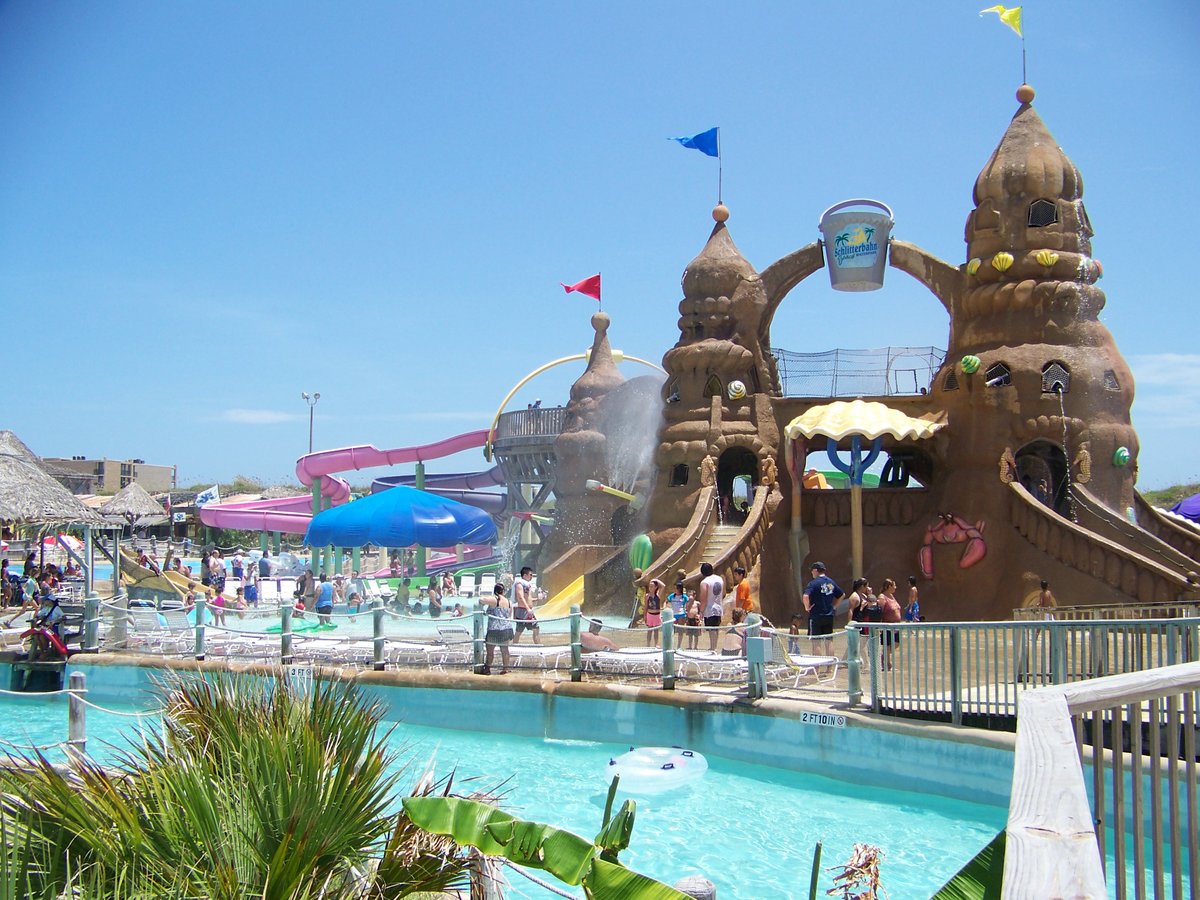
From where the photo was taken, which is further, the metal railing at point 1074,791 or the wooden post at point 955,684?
the wooden post at point 955,684

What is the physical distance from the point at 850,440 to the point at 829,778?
9701mm

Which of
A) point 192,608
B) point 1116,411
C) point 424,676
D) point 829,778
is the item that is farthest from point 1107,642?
point 192,608

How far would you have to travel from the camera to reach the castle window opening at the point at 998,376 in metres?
18.8

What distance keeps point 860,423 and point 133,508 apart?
16.4 meters

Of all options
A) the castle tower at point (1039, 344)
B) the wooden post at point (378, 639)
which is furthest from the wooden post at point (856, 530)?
the wooden post at point (378, 639)

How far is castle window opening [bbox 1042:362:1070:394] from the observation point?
18.5 meters

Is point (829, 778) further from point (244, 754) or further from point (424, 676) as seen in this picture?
point (244, 754)

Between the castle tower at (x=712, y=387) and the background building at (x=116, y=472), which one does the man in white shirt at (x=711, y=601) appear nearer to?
the castle tower at (x=712, y=387)

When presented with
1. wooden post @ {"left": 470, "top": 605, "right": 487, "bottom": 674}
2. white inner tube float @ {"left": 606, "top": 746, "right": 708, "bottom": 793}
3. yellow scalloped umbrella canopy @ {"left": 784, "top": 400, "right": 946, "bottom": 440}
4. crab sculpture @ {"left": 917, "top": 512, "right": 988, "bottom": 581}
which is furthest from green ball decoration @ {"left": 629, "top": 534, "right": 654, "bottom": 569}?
white inner tube float @ {"left": 606, "top": 746, "right": 708, "bottom": 793}

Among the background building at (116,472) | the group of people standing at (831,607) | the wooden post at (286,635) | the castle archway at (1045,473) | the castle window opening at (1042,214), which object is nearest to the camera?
the group of people standing at (831,607)

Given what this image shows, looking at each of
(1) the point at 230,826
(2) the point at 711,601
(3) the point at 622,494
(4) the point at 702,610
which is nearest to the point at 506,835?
(1) the point at 230,826

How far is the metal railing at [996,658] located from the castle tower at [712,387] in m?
9.53

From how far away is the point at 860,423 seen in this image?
741 inches

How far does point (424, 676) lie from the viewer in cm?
1404
